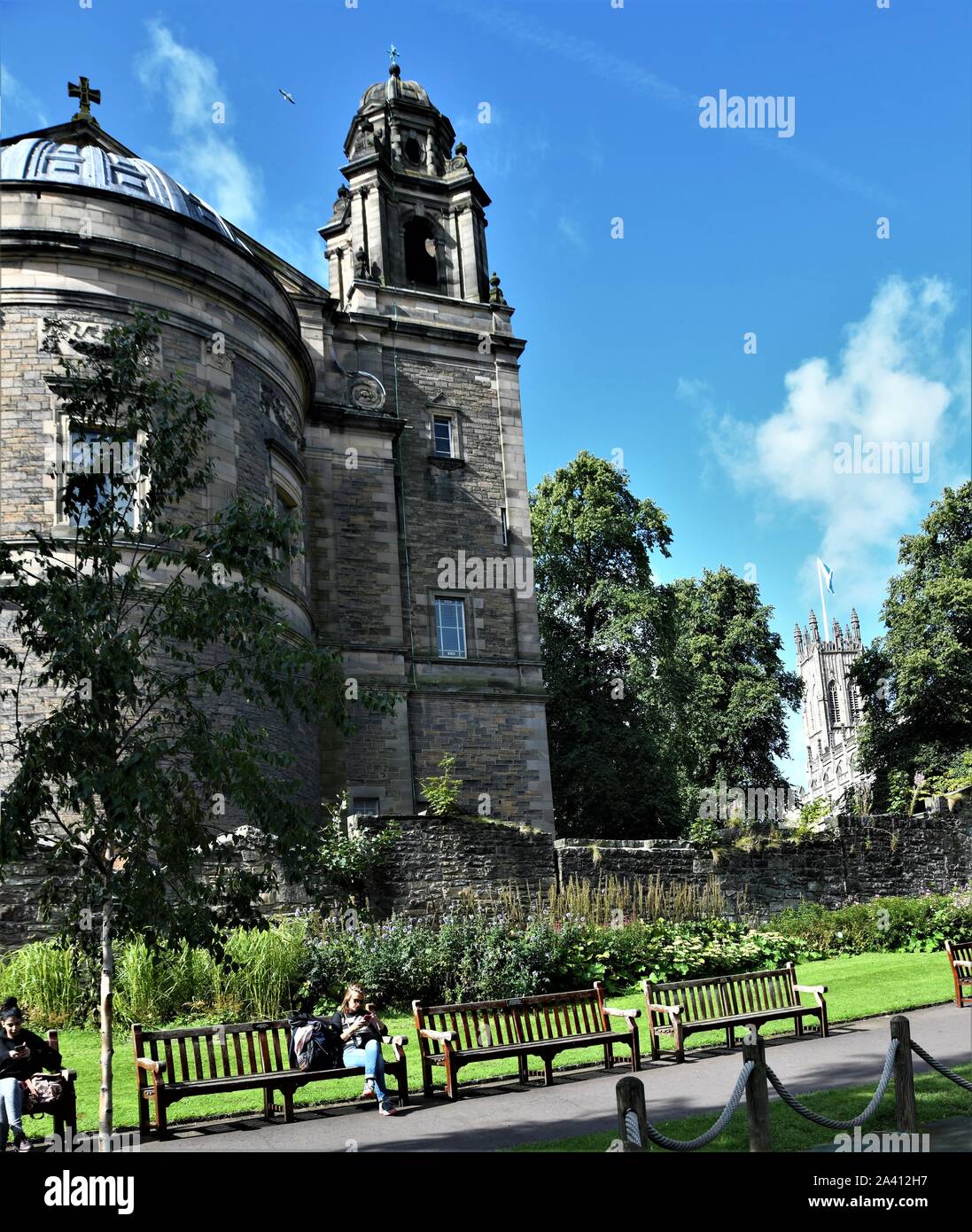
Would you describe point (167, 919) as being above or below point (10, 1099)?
above

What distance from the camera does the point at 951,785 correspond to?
28547 mm

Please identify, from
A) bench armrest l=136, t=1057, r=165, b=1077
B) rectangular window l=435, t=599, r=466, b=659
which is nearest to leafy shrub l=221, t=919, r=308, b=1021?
bench armrest l=136, t=1057, r=165, b=1077

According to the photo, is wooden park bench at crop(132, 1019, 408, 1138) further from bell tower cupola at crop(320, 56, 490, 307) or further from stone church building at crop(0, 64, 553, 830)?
bell tower cupola at crop(320, 56, 490, 307)

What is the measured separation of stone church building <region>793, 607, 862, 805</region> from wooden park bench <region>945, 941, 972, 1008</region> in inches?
3389

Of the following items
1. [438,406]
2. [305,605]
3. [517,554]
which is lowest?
[305,605]

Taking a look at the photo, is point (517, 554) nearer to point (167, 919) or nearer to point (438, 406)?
point (438, 406)

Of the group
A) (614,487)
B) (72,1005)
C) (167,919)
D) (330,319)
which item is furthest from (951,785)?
(167,919)

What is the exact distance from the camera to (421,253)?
99.3 feet

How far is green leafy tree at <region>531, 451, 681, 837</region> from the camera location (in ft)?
112

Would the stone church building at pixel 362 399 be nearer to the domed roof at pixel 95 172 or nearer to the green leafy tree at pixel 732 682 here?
the domed roof at pixel 95 172

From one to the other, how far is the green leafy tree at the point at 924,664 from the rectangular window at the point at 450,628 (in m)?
14.7

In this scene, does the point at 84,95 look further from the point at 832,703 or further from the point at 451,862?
the point at 832,703

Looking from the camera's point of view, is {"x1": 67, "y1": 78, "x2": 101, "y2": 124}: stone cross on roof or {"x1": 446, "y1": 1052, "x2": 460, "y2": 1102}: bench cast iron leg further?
{"x1": 67, "y1": 78, "x2": 101, "y2": 124}: stone cross on roof
